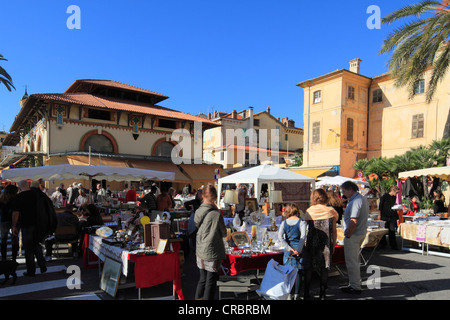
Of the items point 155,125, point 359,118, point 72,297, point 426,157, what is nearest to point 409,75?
point 426,157

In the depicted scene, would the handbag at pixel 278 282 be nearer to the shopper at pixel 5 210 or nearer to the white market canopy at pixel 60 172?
the shopper at pixel 5 210

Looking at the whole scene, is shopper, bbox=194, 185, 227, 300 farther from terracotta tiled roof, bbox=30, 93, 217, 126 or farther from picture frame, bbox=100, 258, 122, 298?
terracotta tiled roof, bbox=30, 93, 217, 126

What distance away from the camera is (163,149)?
21.6 meters

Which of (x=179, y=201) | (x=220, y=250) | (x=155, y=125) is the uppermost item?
(x=155, y=125)

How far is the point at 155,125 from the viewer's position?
2114cm

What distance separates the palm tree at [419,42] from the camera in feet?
35.6

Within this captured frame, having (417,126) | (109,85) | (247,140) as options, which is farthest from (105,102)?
(247,140)

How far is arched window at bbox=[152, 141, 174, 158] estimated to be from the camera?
21281 millimetres

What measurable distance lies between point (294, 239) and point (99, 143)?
17413 millimetres

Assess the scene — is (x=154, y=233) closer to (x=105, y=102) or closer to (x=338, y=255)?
(x=338, y=255)

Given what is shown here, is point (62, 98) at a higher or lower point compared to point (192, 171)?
higher
